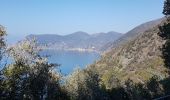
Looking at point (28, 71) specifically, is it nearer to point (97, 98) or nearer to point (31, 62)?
point (31, 62)

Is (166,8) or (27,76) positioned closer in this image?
(27,76)

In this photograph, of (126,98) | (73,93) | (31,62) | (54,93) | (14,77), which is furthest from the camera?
(126,98)

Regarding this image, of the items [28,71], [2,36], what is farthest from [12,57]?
[2,36]

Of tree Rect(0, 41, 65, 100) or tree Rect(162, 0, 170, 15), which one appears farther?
tree Rect(162, 0, 170, 15)

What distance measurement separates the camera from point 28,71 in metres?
28.4

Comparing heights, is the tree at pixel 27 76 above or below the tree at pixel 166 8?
below

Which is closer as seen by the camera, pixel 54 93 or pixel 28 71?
pixel 28 71

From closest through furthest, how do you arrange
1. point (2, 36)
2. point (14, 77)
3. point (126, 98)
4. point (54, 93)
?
point (2, 36), point (14, 77), point (54, 93), point (126, 98)

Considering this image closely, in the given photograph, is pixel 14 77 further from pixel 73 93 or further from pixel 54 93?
pixel 73 93

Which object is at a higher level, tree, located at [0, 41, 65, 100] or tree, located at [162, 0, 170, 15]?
tree, located at [162, 0, 170, 15]

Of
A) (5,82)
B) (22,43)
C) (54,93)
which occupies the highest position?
(22,43)

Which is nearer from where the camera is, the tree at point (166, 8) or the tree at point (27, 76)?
the tree at point (27, 76)

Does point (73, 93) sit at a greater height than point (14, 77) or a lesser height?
lesser

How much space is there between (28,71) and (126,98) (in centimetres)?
2824
